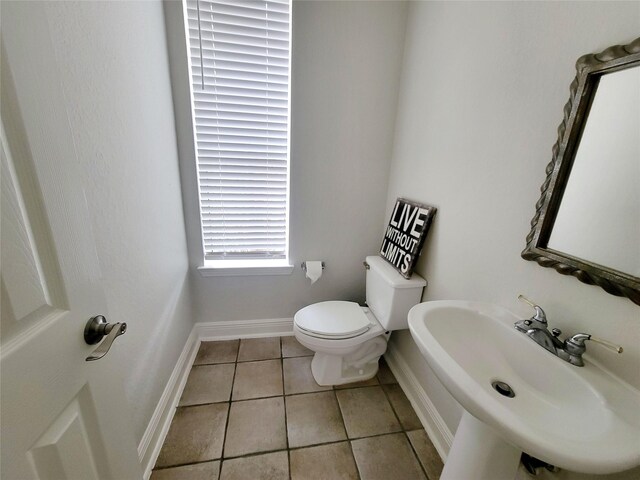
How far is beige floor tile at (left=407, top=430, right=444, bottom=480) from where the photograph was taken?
120 cm

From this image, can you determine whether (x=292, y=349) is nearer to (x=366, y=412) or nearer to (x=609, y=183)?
(x=366, y=412)

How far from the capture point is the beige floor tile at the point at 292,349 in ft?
6.13

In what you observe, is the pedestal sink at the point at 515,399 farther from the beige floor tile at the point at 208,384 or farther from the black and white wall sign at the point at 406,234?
the beige floor tile at the point at 208,384

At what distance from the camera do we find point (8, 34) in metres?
0.40

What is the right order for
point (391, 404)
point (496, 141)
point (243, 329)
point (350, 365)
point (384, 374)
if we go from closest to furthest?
point (496, 141), point (391, 404), point (350, 365), point (384, 374), point (243, 329)

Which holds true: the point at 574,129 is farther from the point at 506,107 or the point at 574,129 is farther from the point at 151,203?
the point at 151,203

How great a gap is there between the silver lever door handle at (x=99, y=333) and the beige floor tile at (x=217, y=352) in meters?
1.34

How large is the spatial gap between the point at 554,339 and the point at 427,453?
93cm

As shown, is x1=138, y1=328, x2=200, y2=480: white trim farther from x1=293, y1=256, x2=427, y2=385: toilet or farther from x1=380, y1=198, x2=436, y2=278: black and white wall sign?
x1=380, y1=198, x2=436, y2=278: black and white wall sign

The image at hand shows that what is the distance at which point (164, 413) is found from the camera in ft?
4.29

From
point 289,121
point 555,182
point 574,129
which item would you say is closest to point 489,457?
point 555,182

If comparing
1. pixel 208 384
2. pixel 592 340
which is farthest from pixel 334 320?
pixel 592 340

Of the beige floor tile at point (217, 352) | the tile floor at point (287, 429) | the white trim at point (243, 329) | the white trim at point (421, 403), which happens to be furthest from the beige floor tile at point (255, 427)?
the white trim at point (421, 403)

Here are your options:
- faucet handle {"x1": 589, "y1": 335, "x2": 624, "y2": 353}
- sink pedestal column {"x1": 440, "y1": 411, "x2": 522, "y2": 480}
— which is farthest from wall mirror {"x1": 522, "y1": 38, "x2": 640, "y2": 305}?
sink pedestal column {"x1": 440, "y1": 411, "x2": 522, "y2": 480}
